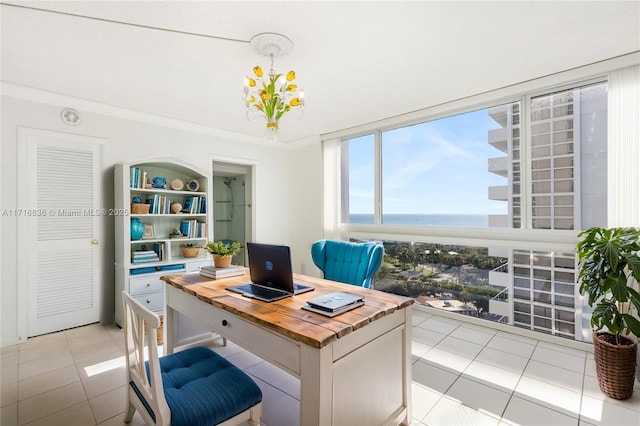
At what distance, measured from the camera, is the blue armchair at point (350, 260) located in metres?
2.59

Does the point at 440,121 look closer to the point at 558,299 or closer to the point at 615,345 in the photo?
the point at 558,299

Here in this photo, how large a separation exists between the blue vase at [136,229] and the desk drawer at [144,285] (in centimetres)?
48

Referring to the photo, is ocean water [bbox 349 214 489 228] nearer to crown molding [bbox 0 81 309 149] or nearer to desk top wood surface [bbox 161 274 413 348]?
desk top wood surface [bbox 161 274 413 348]

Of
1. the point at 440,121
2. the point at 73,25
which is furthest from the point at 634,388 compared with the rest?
the point at 73,25

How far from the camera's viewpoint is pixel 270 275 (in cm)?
196

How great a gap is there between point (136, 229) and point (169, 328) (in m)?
1.63

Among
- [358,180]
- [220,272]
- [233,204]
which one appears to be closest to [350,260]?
[220,272]

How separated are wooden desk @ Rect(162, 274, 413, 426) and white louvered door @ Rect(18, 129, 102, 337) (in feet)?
7.10

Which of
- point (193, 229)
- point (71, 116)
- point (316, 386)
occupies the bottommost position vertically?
point (316, 386)

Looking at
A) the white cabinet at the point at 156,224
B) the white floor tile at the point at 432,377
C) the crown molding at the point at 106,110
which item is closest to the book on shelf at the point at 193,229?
the white cabinet at the point at 156,224

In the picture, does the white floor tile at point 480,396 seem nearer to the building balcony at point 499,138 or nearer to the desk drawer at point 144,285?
the building balcony at point 499,138

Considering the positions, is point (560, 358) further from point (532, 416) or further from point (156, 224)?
point (156, 224)

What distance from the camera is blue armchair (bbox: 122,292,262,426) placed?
131cm

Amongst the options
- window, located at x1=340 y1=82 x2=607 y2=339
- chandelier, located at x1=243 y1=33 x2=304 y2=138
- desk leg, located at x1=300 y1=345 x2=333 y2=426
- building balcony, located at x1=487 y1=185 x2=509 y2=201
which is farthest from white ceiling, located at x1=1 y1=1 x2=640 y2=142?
desk leg, located at x1=300 y1=345 x2=333 y2=426
